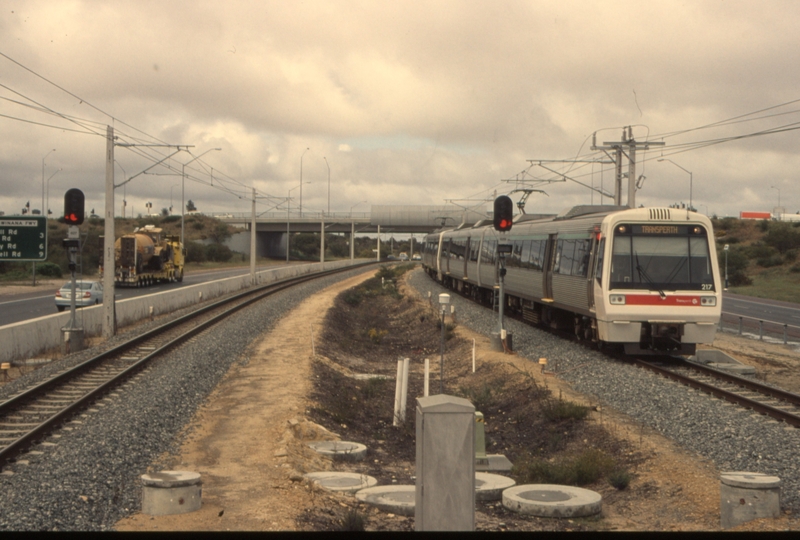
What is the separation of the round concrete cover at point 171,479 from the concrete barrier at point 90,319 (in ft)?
41.3

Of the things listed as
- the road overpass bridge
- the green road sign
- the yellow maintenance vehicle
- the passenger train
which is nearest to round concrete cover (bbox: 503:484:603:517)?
the green road sign

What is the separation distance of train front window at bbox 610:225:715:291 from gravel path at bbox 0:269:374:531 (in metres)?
8.48

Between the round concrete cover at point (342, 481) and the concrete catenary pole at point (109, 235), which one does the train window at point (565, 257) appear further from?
the concrete catenary pole at point (109, 235)

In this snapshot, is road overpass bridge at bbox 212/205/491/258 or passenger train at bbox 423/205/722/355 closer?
passenger train at bbox 423/205/722/355

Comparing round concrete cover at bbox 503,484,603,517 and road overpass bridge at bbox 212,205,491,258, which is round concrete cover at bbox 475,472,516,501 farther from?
road overpass bridge at bbox 212,205,491,258

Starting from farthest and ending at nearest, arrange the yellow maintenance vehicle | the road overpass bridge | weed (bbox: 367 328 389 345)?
the road overpass bridge → the yellow maintenance vehicle → weed (bbox: 367 328 389 345)

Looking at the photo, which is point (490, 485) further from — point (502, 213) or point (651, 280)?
point (502, 213)

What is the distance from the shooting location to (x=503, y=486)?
9.77 m

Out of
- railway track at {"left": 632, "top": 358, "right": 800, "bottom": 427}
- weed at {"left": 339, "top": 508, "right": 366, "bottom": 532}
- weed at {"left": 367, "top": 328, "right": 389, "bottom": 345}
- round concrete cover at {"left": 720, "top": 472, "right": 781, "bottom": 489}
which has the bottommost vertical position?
weed at {"left": 367, "top": 328, "right": 389, "bottom": 345}

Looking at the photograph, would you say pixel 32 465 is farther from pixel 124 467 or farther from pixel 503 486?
pixel 503 486

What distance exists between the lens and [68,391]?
14.6m

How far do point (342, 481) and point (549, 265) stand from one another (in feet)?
47.1

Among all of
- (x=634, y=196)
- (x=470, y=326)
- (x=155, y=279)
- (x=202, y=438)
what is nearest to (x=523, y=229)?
(x=470, y=326)

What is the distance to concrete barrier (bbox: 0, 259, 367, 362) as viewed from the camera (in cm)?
1939
